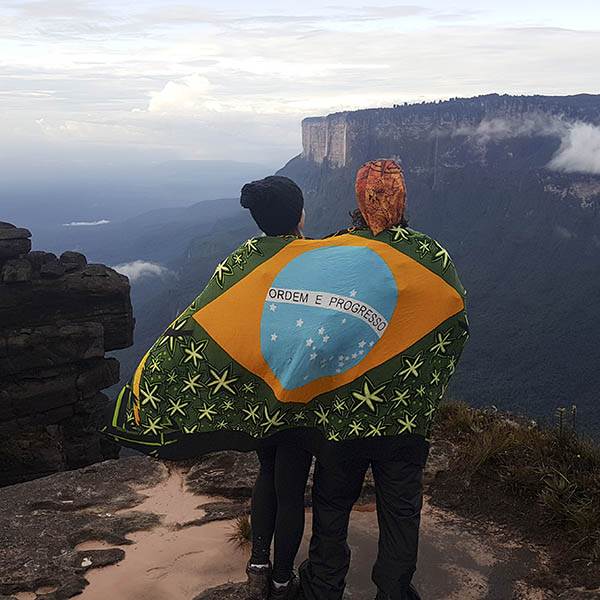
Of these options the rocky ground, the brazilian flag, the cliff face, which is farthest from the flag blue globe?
the cliff face

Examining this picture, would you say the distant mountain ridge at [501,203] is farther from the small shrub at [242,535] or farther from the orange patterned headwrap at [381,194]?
the orange patterned headwrap at [381,194]

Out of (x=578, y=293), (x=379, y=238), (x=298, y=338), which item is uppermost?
(x=379, y=238)

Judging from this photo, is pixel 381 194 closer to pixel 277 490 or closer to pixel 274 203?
pixel 274 203

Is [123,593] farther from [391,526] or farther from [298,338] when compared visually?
[298,338]

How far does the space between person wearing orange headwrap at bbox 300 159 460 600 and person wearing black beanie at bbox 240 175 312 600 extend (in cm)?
12

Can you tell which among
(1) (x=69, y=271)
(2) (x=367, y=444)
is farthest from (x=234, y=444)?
(1) (x=69, y=271)

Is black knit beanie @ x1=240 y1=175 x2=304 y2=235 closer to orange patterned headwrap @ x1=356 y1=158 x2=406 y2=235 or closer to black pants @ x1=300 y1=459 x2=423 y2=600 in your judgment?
orange patterned headwrap @ x1=356 y1=158 x2=406 y2=235

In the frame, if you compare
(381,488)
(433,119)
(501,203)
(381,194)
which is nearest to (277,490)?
(381,488)

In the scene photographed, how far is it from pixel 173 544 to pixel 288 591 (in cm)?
141

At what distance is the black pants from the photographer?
293cm

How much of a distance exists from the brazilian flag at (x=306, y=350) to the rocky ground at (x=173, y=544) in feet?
4.29

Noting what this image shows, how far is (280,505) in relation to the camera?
10.3ft

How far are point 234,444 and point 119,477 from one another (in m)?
3.23

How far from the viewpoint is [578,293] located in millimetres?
78062
